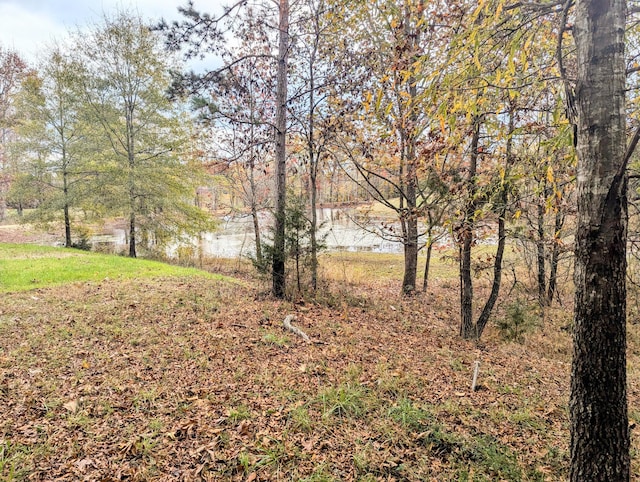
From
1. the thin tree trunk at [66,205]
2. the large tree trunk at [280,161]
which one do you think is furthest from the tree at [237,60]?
the thin tree trunk at [66,205]

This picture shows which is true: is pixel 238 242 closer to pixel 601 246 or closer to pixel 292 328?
pixel 292 328

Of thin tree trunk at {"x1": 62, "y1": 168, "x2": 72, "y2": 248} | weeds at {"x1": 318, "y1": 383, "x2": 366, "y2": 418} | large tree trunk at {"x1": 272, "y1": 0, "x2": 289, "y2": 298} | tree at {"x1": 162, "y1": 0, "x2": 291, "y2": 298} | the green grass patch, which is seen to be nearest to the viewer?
weeds at {"x1": 318, "y1": 383, "x2": 366, "y2": 418}

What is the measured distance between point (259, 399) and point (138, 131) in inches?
565

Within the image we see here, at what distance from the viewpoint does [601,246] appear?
5.12 ft

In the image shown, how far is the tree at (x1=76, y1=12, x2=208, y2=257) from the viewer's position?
42.5 ft

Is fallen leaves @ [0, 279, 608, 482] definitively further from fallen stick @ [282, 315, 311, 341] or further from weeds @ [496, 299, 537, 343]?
weeds @ [496, 299, 537, 343]

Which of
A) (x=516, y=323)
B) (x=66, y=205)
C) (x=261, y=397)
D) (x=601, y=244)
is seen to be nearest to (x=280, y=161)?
(x=261, y=397)

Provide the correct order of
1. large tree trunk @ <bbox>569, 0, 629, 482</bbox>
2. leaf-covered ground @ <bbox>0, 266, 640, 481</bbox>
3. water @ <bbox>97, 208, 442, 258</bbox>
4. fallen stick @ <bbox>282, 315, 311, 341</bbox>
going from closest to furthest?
large tree trunk @ <bbox>569, 0, 629, 482</bbox>, leaf-covered ground @ <bbox>0, 266, 640, 481</bbox>, fallen stick @ <bbox>282, 315, 311, 341</bbox>, water @ <bbox>97, 208, 442, 258</bbox>

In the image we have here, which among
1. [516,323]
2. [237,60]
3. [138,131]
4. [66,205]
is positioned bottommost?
[516,323]

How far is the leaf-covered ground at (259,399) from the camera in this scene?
7.62 ft

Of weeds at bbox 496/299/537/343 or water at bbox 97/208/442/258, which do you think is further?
water at bbox 97/208/442/258

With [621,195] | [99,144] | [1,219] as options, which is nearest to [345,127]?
[621,195]

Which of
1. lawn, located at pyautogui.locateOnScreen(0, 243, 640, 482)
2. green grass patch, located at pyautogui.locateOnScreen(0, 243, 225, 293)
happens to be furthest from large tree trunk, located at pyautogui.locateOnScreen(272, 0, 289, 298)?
green grass patch, located at pyautogui.locateOnScreen(0, 243, 225, 293)

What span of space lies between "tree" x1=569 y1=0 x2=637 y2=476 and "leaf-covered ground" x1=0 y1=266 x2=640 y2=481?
899 mm
